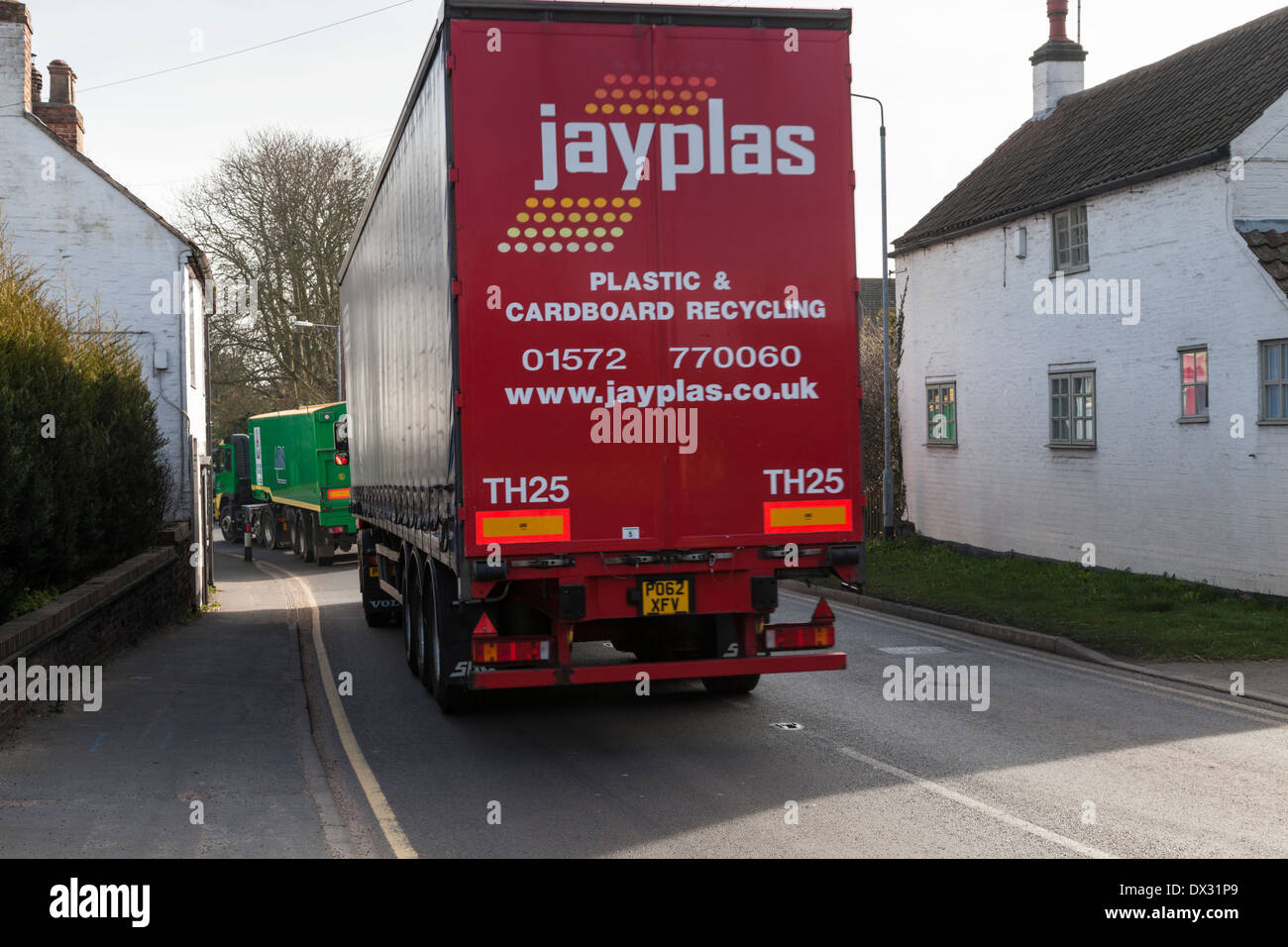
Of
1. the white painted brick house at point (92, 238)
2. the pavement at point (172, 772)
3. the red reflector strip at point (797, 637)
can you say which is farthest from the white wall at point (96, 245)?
the red reflector strip at point (797, 637)

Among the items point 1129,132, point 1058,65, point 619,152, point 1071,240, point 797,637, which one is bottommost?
point 797,637

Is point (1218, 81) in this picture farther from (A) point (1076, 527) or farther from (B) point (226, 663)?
(B) point (226, 663)

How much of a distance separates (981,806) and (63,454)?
30.5ft

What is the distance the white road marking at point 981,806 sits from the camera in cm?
669

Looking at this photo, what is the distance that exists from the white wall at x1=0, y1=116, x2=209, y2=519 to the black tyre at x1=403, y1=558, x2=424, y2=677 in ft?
31.6

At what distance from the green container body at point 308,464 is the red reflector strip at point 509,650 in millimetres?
19578

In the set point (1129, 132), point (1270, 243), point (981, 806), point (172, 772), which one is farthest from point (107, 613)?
point (1129, 132)

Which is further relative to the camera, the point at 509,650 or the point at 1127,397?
the point at 1127,397

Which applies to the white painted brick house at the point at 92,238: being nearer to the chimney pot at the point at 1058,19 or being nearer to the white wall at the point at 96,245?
the white wall at the point at 96,245

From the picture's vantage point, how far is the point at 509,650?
8648mm

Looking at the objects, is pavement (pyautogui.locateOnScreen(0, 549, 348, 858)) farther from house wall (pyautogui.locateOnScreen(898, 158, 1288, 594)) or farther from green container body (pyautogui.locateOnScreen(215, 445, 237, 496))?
green container body (pyautogui.locateOnScreen(215, 445, 237, 496))

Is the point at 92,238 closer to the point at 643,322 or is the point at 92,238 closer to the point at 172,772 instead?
the point at 172,772
